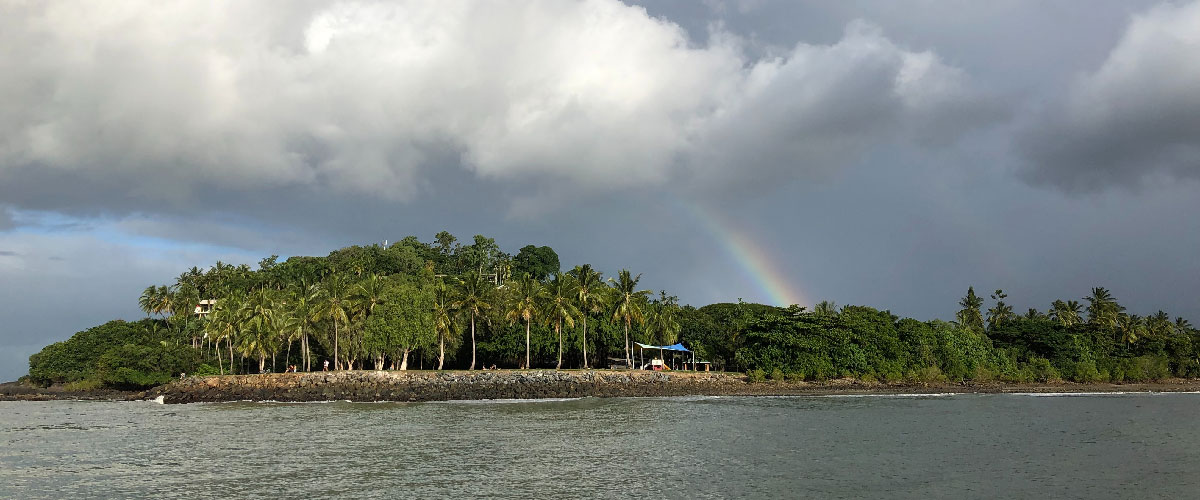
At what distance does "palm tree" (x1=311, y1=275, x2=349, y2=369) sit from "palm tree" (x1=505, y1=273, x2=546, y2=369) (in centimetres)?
1758

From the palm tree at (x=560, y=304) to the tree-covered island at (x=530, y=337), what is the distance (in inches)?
6.5

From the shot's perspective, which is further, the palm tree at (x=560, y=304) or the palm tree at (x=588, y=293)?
the palm tree at (x=588, y=293)

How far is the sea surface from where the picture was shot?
24359 millimetres

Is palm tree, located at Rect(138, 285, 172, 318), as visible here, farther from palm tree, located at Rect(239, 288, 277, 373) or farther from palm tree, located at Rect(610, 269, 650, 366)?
palm tree, located at Rect(610, 269, 650, 366)

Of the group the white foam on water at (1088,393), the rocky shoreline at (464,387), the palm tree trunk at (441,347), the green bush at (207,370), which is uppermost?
the palm tree trunk at (441,347)

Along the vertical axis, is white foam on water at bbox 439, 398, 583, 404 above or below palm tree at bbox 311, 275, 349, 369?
below

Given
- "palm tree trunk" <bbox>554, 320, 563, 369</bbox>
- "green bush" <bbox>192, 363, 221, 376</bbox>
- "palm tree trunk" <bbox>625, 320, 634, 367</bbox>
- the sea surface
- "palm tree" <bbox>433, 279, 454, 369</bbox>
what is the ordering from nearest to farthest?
the sea surface < "palm tree" <bbox>433, 279, 454, 369</bbox> < "palm tree trunk" <bbox>554, 320, 563, 369</bbox> < "green bush" <bbox>192, 363, 221, 376</bbox> < "palm tree trunk" <bbox>625, 320, 634, 367</bbox>

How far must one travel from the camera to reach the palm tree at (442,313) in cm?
7975

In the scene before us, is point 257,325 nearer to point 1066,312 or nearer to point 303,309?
point 303,309

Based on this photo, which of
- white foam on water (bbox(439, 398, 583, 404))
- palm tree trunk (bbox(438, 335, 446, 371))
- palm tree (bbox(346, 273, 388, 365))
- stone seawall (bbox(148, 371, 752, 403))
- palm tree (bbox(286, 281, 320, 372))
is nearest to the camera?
white foam on water (bbox(439, 398, 583, 404))

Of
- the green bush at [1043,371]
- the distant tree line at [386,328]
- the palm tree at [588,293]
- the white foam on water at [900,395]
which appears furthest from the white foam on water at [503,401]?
the green bush at [1043,371]

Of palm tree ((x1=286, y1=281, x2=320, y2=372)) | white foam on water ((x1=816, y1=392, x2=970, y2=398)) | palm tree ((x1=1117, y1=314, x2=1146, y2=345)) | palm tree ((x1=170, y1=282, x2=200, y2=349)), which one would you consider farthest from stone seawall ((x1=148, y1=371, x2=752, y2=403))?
palm tree ((x1=1117, y1=314, x2=1146, y2=345))

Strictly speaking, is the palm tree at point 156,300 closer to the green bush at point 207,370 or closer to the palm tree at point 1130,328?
the green bush at point 207,370

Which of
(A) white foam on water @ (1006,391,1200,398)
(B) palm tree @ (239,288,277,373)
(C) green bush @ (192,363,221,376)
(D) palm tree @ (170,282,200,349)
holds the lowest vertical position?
(A) white foam on water @ (1006,391,1200,398)
